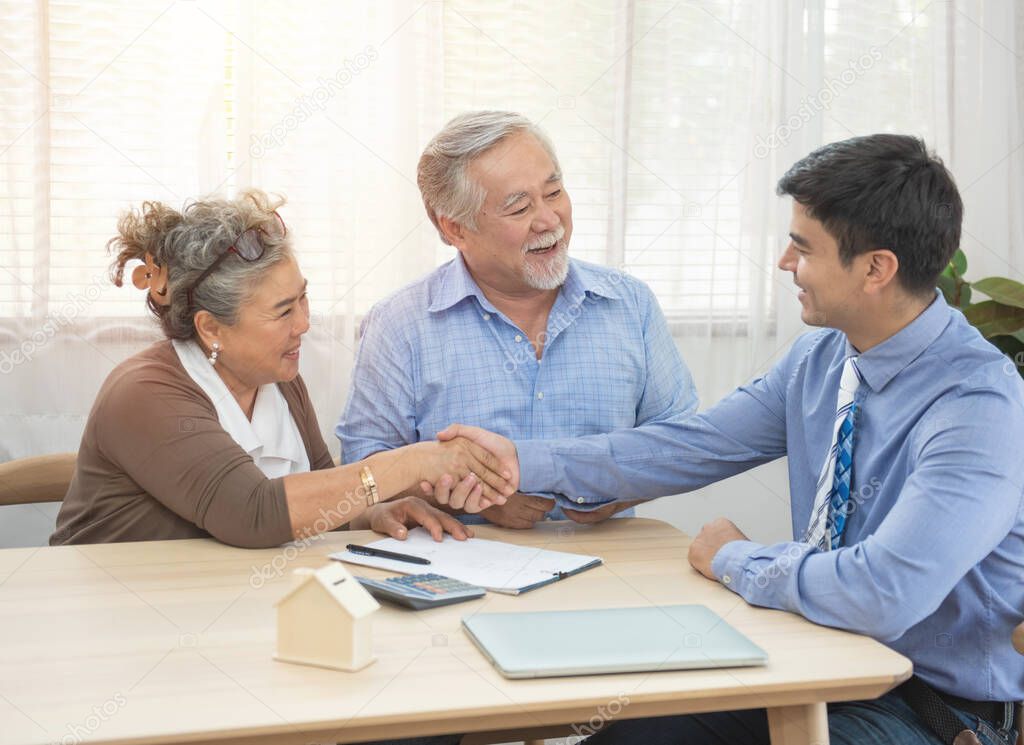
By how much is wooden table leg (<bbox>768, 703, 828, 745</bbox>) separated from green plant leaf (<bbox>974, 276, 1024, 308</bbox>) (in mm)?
2151

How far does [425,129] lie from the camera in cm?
303

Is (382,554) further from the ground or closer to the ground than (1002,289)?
closer to the ground

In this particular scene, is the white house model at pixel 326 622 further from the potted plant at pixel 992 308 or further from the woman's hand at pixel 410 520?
the potted plant at pixel 992 308

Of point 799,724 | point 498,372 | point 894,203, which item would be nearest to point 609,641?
point 799,724

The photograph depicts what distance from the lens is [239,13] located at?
2.85m

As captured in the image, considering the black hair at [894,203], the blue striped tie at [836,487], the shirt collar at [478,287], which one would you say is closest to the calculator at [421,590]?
the blue striped tie at [836,487]

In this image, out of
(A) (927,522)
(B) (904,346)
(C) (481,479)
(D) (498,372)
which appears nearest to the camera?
(A) (927,522)

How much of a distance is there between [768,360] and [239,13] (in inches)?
73.6

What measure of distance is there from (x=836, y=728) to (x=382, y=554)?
0.74m

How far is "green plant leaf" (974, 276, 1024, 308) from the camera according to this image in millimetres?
3074

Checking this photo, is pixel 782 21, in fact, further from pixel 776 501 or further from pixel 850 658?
pixel 850 658

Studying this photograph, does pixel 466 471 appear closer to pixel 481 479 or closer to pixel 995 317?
pixel 481 479

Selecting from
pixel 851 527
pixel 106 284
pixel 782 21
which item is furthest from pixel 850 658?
pixel 782 21

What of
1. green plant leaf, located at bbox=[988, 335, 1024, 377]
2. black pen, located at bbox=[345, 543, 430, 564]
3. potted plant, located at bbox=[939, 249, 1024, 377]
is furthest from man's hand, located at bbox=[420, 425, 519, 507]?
green plant leaf, located at bbox=[988, 335, 1024, 377]
